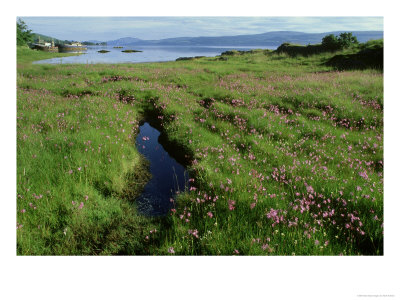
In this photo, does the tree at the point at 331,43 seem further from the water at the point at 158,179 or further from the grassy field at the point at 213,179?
the water at the point at 158,179

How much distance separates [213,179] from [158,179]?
1.27 metres

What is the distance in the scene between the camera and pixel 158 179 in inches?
194

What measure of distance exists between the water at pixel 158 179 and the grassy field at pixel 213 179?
205mm

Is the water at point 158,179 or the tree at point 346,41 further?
the tree at point 346,41

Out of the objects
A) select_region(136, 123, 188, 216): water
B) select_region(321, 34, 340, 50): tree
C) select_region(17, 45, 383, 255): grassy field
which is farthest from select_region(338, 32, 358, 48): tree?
select_region(136, 123, 188, 216): water

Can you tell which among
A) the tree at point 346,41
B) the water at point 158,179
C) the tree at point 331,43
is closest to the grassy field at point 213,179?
the water at point 158,179

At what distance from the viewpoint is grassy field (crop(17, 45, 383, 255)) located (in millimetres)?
3180

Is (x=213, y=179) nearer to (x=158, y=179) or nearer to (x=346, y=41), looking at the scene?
(x=158, y=179)

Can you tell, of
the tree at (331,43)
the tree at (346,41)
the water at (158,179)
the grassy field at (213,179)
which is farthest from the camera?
the tree at (331,43)

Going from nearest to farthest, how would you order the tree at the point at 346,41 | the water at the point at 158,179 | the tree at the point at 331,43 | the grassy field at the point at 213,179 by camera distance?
the grassy field at the point at 213,179 < the water at the point at 158,179 < the tree at the point at 346,41 < the tree at the point at 331,43

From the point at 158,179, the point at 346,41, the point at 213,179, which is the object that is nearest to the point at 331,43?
the point at 346,41

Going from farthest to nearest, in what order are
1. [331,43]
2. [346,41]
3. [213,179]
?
[331,43], [346,41], [213,179]

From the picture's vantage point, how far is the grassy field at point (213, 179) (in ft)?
10.4

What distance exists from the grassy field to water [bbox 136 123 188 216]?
0.20 metres
